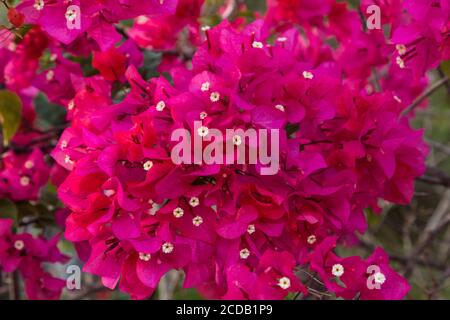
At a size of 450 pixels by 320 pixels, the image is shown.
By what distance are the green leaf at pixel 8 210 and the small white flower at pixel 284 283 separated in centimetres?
71

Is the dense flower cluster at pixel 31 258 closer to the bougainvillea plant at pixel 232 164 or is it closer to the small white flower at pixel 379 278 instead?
the bougainvillea plant at pixel 232 164

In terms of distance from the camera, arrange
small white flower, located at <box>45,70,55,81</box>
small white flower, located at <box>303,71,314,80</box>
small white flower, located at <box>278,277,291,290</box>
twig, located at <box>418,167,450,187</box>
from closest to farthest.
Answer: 1. small white flower, located at <box>278,277,291,290</box>
2. small white flower, located at <box>303,71,314,80</box>
3. small white flower, located at <box>45,70,55,81</box>
4. twig, located at <box>418,167,450,187</box>

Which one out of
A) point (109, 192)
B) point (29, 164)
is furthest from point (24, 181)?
point (109, 192)

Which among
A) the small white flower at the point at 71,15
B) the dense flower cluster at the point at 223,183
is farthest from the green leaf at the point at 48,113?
the small white flower at the point at 71,15

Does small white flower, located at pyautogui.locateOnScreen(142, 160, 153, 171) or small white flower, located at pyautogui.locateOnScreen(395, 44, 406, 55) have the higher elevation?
small white flower, located at pyautogui.locateOnScreen(395, 44, 406, 55)

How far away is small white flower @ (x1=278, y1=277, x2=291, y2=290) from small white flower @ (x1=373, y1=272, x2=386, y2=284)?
17 cm

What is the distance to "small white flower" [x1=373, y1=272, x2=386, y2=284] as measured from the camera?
47.1 inches

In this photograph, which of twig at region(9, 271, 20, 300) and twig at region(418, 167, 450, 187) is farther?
twig at region(418, 167, 450, 187)

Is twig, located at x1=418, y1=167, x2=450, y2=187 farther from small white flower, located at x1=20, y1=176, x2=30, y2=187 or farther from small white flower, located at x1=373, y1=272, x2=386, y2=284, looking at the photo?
small white flower, located at x1=20, y1=176, x2=30, y2=187

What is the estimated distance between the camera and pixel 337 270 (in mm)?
1189

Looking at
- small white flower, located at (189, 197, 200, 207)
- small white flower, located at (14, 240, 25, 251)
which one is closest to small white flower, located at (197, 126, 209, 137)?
small white flower, located at (189, 197, 200, 207)

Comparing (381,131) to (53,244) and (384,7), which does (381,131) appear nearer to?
(384,7)

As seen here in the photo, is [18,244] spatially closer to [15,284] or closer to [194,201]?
[15,284]

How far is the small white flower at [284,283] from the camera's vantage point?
1.12 meters
